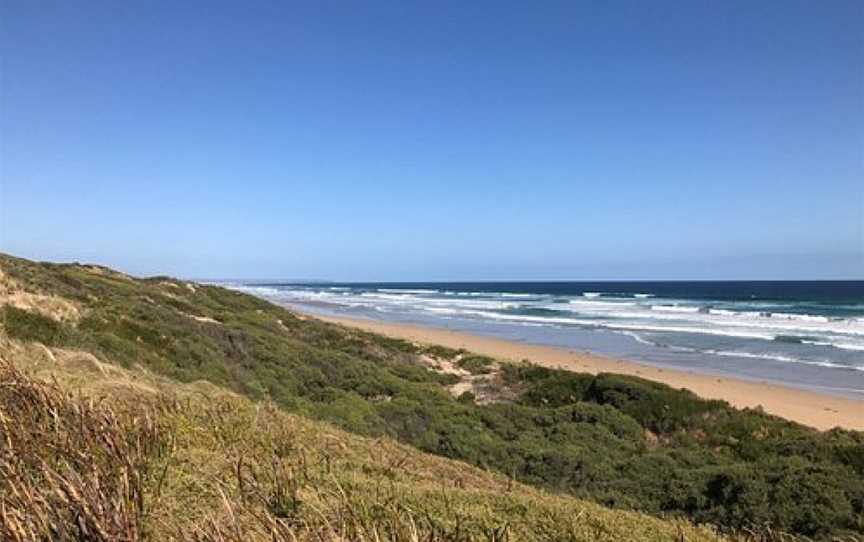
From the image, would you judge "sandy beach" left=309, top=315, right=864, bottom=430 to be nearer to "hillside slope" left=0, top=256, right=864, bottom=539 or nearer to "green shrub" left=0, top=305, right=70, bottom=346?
"hillside slope" left=0, top=256, right=864, bottom=539

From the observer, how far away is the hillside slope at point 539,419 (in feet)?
32.0

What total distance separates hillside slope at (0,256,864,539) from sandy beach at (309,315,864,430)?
459cm

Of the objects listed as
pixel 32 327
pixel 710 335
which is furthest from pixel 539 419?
pixel 710 335

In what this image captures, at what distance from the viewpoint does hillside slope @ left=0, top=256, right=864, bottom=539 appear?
9.76 metres

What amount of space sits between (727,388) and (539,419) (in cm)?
1164

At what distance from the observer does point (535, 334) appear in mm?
43406

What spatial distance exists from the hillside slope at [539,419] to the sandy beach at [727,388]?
15.1 ft

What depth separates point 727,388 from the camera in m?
23.4

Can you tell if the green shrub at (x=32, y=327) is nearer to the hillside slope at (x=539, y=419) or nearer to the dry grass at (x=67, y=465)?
the hillside slope at (x=539, y=419)

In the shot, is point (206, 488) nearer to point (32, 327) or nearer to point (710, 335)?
point (32, 327)

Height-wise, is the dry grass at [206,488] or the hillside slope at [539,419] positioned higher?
the dry grass at [206,488]

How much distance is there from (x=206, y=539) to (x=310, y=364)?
47.8 ft

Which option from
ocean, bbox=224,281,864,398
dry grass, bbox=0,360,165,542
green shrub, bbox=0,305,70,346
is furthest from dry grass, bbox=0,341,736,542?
ocean, bbox=224,281,864,398

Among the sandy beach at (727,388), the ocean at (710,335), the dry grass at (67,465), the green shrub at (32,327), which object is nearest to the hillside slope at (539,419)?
the green shrub at (32,327)
